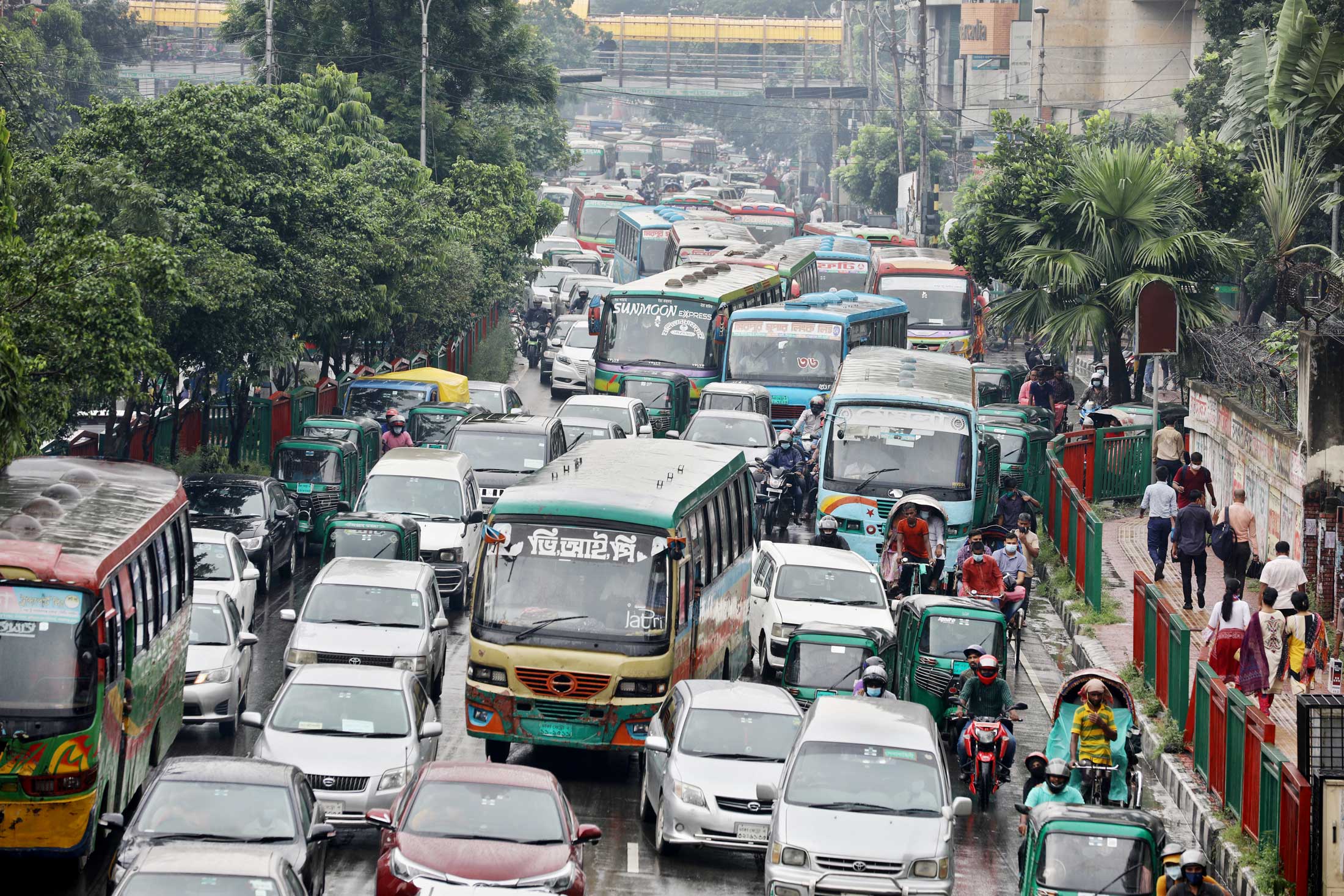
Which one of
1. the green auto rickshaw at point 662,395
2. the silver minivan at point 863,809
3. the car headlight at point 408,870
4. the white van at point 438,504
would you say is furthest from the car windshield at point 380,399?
the car headlight at point 408,870

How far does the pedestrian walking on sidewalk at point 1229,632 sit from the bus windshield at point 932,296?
1118 inches

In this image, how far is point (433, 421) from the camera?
108ft

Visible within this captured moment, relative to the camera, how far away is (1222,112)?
128 ft

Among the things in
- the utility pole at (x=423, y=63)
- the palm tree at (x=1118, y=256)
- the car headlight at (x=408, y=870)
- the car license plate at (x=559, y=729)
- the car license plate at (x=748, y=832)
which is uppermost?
the utility pole at (x=423, y=63)

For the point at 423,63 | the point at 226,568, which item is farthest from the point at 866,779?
the point at 423,63

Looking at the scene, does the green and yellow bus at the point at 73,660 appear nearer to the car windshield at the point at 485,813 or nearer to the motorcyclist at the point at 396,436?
the car windshield at the point at 485,813

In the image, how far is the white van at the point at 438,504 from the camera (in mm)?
25234

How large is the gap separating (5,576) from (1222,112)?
A: 30.6 metres

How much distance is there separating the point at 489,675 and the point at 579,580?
1161mm

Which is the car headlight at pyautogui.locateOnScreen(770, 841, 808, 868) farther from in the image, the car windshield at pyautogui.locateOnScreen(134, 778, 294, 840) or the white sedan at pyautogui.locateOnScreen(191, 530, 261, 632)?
the white sedan at pyautogui.locateOnScreen(191, 530, 261, 632)

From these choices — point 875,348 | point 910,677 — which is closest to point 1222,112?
point 875,348

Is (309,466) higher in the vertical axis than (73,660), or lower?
lower

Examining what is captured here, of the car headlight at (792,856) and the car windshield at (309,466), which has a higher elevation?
the car windshield at (309,466)

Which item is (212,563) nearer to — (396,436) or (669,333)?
(396,436)
